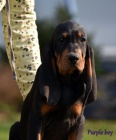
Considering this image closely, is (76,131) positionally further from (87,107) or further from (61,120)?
(87,107)

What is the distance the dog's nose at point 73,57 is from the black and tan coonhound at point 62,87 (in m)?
0.03

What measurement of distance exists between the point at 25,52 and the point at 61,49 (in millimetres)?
749

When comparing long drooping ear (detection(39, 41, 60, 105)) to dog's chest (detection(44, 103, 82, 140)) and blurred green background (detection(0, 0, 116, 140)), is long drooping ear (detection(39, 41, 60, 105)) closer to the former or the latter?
dog's chest (detection(44, 103, 82, 140))

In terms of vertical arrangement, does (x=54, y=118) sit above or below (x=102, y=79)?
above

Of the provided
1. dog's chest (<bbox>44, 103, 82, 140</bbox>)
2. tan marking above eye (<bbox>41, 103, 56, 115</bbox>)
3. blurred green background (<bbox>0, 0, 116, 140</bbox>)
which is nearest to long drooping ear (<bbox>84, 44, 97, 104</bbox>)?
dog's chest (<bbox>44, 103, 82, 140</bbox>)

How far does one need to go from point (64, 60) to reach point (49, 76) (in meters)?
0.19

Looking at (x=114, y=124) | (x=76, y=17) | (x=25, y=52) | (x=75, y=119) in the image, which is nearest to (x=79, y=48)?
(x=75, y=119)

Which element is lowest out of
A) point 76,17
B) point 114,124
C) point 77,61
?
point 114,124

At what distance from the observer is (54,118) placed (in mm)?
3926

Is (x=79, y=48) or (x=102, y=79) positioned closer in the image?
(x=79, y=48)

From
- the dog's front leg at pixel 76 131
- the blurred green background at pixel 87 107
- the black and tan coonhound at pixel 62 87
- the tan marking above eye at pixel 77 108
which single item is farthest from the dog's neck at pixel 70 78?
the blurred green background at pixel 87 107

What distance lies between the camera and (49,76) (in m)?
3.87

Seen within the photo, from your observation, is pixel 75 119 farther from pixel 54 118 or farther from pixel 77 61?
pixel 77 61

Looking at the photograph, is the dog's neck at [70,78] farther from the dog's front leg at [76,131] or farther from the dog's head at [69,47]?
the dog's front leg at [76,131]
